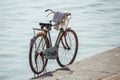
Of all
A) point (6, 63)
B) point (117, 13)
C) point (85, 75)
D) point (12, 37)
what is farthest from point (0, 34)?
point (85, 75)

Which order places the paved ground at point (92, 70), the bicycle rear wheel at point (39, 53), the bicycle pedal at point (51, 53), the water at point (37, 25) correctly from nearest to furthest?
the paved ground at point (92, 70)
the bicycle rear wheel at point (39, 53)
the bicycle pedal at point (51, 53)
the water at point (37, 25)

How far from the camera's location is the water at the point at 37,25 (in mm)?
10156

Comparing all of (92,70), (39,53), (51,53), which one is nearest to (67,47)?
(51,53)

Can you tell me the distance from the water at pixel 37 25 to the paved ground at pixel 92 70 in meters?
1.70

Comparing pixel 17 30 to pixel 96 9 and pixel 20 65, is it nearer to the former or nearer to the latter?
pixel 20 65

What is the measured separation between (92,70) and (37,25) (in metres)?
7.92

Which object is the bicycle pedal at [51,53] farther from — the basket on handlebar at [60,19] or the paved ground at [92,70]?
the basket on handlebar at [60,19]

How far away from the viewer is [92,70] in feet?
23.8

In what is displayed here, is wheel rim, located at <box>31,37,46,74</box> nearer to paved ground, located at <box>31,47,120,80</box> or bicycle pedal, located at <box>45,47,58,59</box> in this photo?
bicycle pedal, located at <box>45,47,58,59</box>

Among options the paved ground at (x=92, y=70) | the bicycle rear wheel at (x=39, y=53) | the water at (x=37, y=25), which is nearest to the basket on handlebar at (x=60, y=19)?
the bicycle rear wheel at (x=39, y=53)

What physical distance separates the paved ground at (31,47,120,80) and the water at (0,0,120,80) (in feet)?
5.59

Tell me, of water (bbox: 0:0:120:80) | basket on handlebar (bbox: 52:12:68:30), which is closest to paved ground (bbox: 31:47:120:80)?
basket on handlebar (bbox: 52:12:68:30)

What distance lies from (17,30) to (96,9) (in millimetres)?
5709

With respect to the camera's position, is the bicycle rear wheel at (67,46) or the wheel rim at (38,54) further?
the bicycle rear wheel at (67,46)
